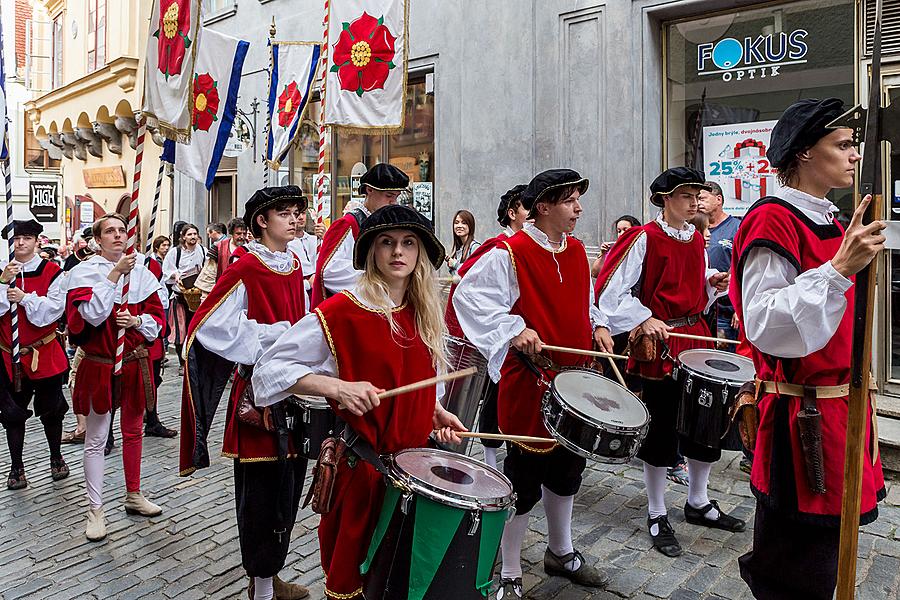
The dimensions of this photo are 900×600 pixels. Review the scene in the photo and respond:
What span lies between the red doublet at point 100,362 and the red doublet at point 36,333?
1012 mm

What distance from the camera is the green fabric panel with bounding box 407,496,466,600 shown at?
2453 mm

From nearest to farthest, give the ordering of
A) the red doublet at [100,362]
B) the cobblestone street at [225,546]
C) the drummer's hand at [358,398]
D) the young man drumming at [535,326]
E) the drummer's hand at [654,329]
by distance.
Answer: the drummer's hand at [358,398] → the young man drumming at [535,326] → the cobblestone street at [225,546] → the drummer's hand at [654,329] → the red doublet at [100,362]

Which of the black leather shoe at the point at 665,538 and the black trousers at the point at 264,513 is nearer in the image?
the black trousers at the point at 264,513

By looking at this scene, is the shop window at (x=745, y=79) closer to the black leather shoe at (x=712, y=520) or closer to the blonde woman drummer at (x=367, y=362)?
the black leather shoe at (x=712, y=520)

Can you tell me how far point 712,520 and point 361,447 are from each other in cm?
309

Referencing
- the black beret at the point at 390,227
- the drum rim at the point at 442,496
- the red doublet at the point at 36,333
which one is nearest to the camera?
the drum rim at the point at 442,496

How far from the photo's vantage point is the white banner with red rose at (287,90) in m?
8.48

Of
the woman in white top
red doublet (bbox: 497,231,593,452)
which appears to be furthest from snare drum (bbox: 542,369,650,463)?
the woman in white top

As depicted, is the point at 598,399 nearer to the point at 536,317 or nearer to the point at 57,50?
the point at 536,317

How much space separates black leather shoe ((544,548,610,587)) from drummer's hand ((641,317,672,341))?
4.58 feet

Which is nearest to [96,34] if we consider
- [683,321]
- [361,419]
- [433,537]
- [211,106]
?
[211,106]

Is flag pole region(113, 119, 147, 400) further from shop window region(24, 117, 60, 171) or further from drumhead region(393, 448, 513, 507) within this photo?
shop window region(24, 117, 60, 171)

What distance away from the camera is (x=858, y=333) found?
7.85 ft

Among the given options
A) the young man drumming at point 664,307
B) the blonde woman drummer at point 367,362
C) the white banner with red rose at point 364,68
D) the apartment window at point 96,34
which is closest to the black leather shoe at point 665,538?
the young man drumming at point 664,307
